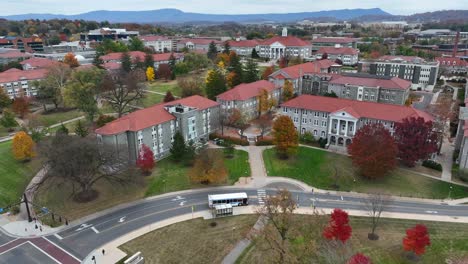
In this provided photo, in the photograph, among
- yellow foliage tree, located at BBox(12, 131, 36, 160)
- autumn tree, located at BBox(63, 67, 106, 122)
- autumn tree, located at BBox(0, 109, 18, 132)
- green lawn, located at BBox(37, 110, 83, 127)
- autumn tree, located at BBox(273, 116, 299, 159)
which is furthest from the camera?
green lawn, located at BBox(37, 110, 83, 127)

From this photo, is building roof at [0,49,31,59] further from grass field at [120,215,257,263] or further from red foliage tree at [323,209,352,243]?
red foliage tree at [323,209,352,243]

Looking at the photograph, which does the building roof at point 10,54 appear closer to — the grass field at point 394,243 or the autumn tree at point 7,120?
the autumn tree at point 7,120

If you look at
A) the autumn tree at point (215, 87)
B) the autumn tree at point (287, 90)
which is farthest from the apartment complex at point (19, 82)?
the autumn tree at point (287, 90)

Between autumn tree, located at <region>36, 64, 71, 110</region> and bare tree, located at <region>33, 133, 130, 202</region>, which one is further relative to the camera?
autumn tree, located at <region>36, 64, 71, 110</region>

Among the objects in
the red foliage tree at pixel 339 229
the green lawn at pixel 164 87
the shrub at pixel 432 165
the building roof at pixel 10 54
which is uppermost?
the building roof at pixel 10 54

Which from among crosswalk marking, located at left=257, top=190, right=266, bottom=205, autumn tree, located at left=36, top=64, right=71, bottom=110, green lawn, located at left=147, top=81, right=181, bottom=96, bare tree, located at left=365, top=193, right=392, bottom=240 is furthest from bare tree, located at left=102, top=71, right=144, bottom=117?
bare tree, located at left=365, top=193, right=392, bottom=240

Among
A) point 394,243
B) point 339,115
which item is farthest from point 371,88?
point 394,243
